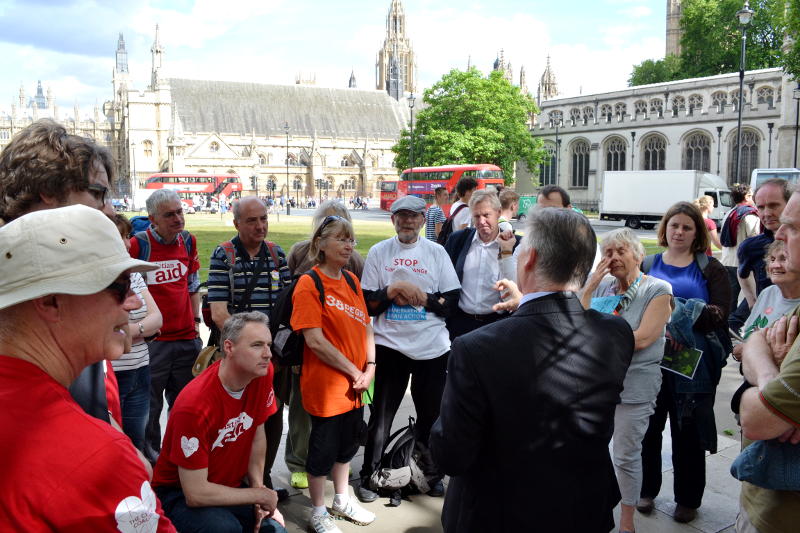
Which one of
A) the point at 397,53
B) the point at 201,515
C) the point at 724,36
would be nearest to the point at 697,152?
the point at 724,36

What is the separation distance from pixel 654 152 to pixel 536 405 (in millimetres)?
56769

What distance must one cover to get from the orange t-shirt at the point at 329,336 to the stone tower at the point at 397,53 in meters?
94.1

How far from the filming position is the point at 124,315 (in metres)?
1.46

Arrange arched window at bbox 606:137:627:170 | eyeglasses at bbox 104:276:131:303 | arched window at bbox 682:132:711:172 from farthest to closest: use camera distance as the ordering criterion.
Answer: arched window at bbox 606:137:627:170
arched window at bbox 682:132:711:172
eyeglasses at bbox 104:276:131:303

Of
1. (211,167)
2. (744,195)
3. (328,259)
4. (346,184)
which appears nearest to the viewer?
(328,259)

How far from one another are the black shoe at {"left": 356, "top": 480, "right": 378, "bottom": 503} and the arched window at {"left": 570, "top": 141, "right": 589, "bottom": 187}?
57.2m

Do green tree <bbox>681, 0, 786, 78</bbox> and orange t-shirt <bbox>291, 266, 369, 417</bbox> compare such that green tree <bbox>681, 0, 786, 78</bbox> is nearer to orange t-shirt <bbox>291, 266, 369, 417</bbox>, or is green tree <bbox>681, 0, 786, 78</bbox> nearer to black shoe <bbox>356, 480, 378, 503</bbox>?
orange t-shirt <bbox>291, 266, 369, 417</bbox>

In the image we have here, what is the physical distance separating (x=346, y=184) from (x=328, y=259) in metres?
81.1

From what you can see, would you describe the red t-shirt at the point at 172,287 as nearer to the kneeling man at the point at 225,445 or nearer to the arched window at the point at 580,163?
the kneeling man at the point at 225,445

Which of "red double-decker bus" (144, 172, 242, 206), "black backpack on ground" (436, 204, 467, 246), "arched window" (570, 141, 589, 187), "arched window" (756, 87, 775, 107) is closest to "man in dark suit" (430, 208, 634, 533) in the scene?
"black backpack on ground" (436, 204, 467, 246)

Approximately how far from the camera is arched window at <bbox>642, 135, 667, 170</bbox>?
52594 mm

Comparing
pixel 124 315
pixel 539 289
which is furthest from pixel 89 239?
pixel 539 289

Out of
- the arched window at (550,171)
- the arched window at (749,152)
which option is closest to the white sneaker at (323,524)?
the arched window at (749,152)

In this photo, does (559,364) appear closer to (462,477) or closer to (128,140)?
(462,477)
